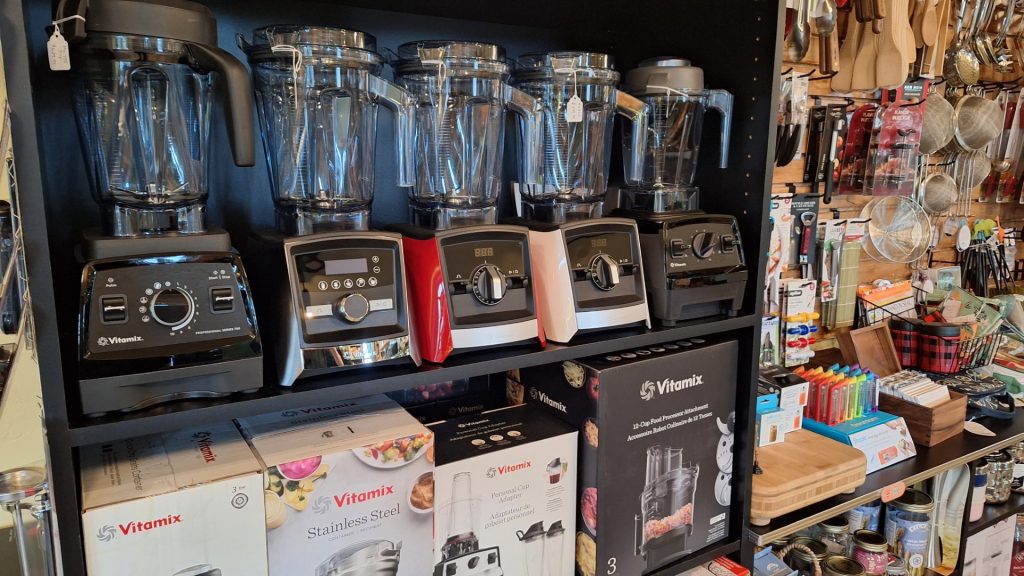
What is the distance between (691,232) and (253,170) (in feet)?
2.71

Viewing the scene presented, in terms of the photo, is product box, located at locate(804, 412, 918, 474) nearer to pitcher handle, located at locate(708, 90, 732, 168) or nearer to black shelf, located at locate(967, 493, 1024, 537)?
black shelf, located at locate(967, 493, 1024, 537)

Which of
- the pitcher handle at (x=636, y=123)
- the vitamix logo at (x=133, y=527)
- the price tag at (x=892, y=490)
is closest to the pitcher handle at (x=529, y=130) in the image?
the pitcher handle at (x=636, y=123)

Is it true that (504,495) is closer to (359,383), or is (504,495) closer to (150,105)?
(359,383)

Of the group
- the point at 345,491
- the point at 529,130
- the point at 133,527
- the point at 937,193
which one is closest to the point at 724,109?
the point at 529,130

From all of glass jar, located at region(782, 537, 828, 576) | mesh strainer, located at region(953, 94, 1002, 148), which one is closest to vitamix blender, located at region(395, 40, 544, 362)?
glass jar, located at region(782, 537, 828, 576)

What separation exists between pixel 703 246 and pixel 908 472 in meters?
1.12

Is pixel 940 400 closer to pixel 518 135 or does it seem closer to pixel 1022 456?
pixel 1022 456

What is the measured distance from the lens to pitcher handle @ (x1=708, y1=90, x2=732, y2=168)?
4.70 ft

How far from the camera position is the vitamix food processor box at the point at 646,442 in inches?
50.0

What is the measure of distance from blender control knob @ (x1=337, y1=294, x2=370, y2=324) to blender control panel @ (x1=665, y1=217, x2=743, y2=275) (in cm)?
59

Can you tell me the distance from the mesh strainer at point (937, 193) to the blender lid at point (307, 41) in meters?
2.34

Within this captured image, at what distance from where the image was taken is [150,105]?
1.00 m

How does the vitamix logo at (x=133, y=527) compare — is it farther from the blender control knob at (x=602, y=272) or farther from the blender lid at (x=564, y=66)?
the blender lid at (x=564, y=66)

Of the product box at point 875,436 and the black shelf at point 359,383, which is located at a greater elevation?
the black shelf at point 359,383
